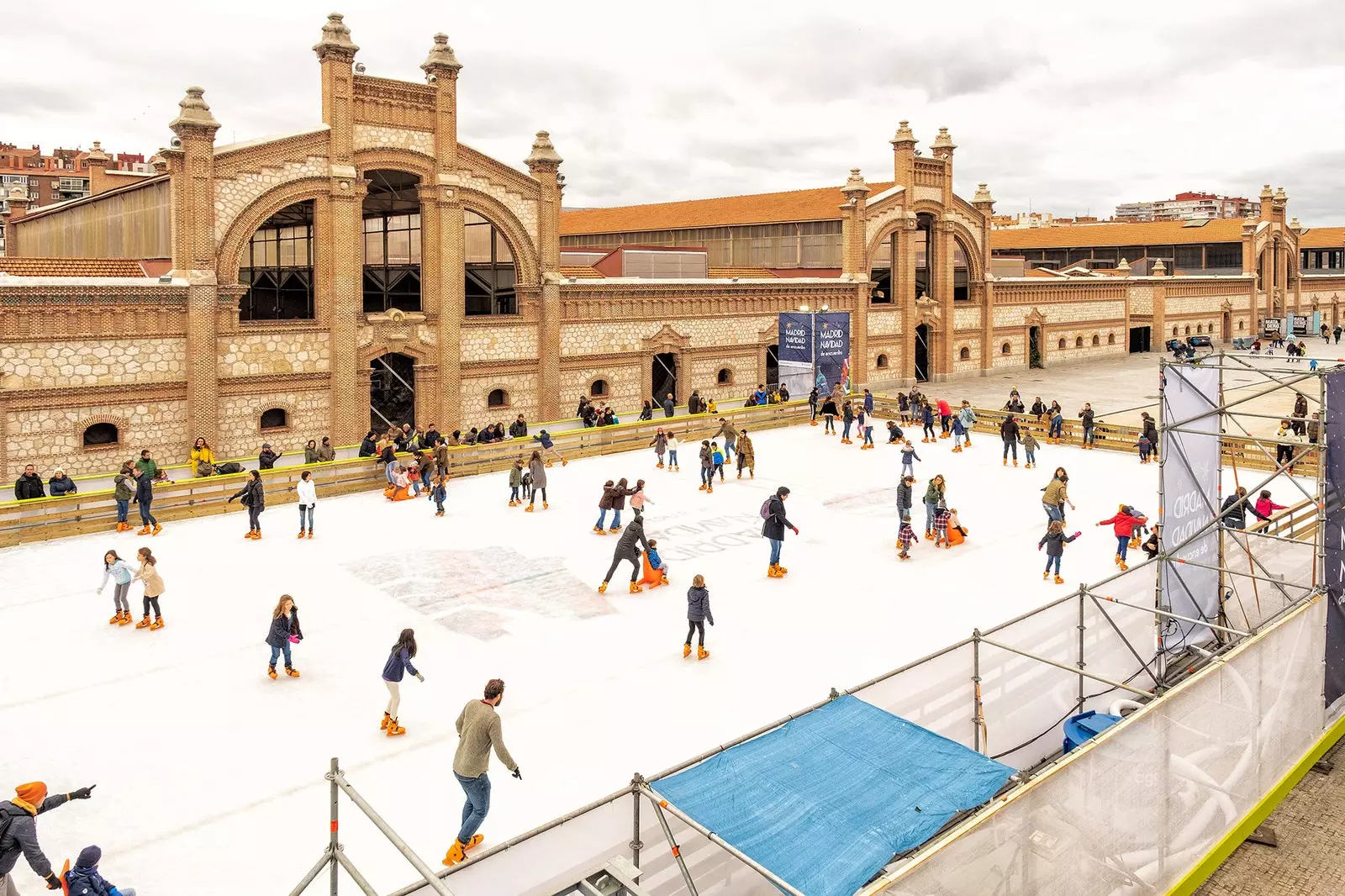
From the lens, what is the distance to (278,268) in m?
38.7

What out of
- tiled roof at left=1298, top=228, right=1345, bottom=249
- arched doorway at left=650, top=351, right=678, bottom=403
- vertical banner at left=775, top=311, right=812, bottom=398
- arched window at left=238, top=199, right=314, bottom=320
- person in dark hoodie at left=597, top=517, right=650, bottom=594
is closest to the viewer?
person in dark hoodie at left=597, top=517, right=650, bottom=594

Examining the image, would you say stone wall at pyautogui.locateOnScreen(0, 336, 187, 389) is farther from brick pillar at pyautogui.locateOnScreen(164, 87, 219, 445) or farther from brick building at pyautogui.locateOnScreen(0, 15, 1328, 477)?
brick pillar at pyautogui.locateOnScreen(164, 87, 219, 445)

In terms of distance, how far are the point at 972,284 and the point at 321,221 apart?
3207cm

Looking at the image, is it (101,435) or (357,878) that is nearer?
(357,878)

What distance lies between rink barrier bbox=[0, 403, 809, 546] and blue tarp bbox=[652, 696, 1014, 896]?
50.6 ft

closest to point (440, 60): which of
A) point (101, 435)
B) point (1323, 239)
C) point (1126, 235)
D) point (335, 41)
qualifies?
point (335, 41)

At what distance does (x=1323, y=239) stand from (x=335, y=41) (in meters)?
84.2

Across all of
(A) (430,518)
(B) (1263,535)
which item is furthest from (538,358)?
(B) (1263,535)

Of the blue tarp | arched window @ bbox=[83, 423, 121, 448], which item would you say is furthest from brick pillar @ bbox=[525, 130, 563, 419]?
the blue tarp

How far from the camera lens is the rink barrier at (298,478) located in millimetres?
19766

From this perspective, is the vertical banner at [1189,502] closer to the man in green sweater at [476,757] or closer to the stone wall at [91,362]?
the man in green sweater at [476,757]

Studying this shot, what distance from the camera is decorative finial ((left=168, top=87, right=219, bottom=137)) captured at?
25.7m

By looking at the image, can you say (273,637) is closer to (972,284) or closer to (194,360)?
(194,360)

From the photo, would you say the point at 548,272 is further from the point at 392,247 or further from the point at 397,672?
the point at 397,672
